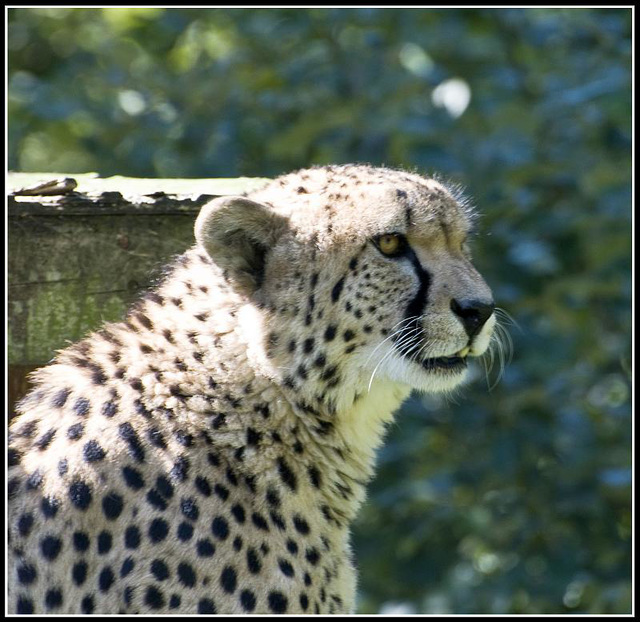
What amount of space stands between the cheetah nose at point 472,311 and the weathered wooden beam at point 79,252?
2.13 feet

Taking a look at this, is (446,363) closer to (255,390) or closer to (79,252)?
(255,390)

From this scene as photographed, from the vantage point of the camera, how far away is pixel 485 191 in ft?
18.9

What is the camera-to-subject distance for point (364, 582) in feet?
21.3

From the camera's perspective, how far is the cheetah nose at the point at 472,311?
8.23 feet

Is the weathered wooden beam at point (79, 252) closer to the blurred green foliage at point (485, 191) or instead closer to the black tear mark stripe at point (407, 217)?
the black tear mark stripe at point (407, 217)

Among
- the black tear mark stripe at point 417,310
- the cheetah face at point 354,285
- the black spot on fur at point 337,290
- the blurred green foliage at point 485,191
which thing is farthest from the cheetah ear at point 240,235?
the blurred green foliage at point 485,191

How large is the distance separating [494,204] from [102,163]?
2327mm

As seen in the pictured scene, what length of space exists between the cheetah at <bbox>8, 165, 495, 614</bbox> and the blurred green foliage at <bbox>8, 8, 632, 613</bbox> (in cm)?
302

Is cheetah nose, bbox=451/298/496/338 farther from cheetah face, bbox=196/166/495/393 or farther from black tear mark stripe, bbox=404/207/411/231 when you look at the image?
black tear mark stripe, bbox=404/207/411/231

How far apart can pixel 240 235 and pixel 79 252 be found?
0.38m

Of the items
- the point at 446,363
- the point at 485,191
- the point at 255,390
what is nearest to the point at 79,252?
the point at 255,390

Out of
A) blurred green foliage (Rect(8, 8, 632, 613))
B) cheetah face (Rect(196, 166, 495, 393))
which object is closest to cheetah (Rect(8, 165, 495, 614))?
cheetah face (Rect(196, 166, 495, 393))

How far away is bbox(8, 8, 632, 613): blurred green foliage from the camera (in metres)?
5.84

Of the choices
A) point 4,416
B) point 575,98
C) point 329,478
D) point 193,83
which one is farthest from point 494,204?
point 4,416
